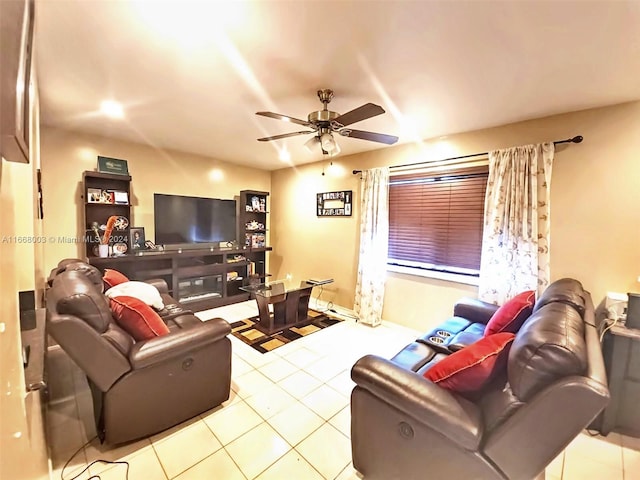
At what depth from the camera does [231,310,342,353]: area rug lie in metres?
3.12

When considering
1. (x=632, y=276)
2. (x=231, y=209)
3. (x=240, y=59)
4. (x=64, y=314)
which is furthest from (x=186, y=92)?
(x=632, y=276)

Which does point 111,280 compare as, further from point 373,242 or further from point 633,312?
point 633,312

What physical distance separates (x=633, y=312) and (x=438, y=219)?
1784mm

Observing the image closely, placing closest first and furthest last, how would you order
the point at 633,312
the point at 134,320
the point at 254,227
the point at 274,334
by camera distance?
the point at 134,320 < the point at 633,312 < the point at 274,334 < the point at 254,227

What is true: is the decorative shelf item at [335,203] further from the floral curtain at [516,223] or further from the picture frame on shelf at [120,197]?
the picture frame on shelf at [120,197]

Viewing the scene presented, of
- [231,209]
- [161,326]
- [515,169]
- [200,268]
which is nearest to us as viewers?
[161,326]

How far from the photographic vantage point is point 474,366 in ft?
4.34

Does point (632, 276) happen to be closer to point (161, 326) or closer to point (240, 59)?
point (240, 59)

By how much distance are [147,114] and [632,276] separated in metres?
4.52

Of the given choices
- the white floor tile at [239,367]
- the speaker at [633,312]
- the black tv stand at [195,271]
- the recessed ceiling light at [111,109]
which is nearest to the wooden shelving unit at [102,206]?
the black tv stand at [195,271]

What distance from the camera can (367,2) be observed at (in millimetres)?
1344

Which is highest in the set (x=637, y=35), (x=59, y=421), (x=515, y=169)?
(x=637, y=35)

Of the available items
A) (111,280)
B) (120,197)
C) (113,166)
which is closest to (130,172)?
(113,166)

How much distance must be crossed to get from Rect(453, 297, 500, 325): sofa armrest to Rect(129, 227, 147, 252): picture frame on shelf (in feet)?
12.8
